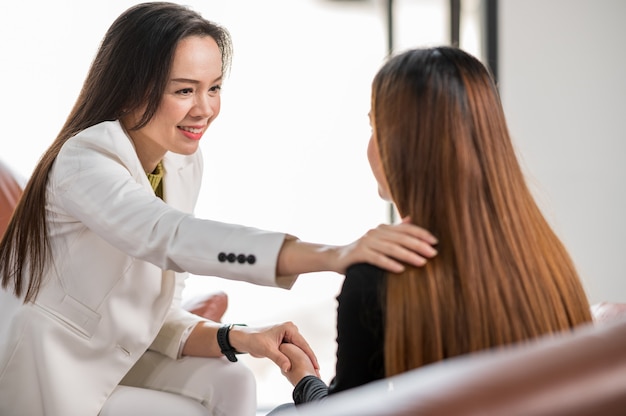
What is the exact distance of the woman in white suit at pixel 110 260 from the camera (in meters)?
1.76

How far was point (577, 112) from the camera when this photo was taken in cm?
433

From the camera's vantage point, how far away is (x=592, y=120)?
4340mm

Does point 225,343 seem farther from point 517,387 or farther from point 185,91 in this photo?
point 517,387

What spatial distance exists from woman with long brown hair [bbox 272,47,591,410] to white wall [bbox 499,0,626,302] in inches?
118

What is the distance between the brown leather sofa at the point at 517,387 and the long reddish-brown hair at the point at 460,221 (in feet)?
1.39

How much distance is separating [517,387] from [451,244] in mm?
540

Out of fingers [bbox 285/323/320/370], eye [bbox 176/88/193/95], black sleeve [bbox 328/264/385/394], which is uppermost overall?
eye [bbox 176/88/193/95]

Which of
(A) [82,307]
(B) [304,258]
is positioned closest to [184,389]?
(A) [82,307]

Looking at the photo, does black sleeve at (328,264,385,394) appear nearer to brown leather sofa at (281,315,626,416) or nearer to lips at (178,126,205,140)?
brown leather sofa at (281,315,626,416)

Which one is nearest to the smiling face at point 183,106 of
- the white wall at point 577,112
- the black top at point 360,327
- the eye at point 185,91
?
the eye at point 185,91

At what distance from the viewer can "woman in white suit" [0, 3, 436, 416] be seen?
1765 millimetres

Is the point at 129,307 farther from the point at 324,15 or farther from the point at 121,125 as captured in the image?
the point at 324,15

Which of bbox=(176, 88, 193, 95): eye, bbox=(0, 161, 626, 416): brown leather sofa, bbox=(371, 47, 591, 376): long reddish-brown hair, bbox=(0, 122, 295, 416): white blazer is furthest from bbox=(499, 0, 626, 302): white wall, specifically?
bbox=(0, 161, 626, 416): brown leather sofa

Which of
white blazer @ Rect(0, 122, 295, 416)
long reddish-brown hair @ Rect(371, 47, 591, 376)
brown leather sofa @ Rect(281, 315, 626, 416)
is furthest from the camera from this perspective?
white blazer @ Rect(0, 122, 295, 416)
